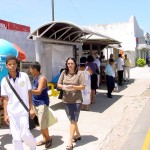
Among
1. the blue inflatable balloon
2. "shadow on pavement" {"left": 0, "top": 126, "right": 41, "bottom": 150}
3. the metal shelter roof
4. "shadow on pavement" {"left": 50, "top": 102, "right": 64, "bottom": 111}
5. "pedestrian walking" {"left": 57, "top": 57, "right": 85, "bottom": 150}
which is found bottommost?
"shadow on pavement" {"left": 0, "top": 126, "right": 41, "bottom": 150}

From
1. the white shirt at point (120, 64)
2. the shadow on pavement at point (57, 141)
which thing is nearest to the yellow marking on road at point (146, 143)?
the shadow on pavement at point (57, 141)

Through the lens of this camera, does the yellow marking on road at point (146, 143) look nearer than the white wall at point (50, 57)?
Yes

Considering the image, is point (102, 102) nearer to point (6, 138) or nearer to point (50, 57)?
point (50, 57)

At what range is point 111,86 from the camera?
476 inches

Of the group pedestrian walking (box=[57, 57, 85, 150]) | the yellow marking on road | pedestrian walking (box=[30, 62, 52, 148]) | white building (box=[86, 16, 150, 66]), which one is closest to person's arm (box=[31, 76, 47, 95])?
pedestrian walking (box=[30, 62, 52, 148])

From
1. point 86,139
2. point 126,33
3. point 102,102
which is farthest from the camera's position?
point 126,33

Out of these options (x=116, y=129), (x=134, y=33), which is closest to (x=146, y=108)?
(x=116, y=129)

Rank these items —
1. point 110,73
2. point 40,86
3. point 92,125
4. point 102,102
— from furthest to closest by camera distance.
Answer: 1. point 110,73
2. point 102,102
3. point 92,125
4. point 40,86

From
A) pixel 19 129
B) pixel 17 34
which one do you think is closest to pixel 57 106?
pixel 19 129

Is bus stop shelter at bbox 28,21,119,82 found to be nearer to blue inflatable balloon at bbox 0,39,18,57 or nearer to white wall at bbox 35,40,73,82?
white wall at bbox 35,40,73,82

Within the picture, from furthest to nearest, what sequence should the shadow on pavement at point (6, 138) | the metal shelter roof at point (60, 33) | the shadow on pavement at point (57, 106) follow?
1. the metal shelter roof at point (60, 33)
2. the shadow on pavement at point (57, 106)
3. the shadow on pavement at point (6, 138)

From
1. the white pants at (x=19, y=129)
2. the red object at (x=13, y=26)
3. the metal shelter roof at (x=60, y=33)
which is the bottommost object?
the white pants at (x=19, y=129)

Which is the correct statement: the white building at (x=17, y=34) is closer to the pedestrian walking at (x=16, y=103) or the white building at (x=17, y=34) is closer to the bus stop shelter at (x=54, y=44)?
the bus stop shelter at (x=54, y=44)

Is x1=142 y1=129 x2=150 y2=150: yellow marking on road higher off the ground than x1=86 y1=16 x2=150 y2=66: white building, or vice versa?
x1=86 y1=16 x2=150 y2=66: white building
